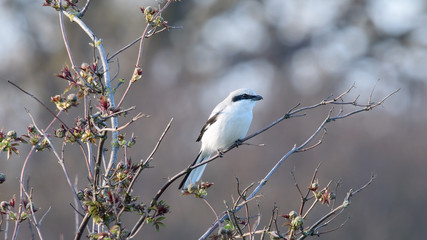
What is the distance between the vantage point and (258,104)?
57.4ft

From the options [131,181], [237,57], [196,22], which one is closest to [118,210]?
[131,181]

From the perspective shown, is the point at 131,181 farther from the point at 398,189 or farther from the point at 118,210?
the point at 398,189

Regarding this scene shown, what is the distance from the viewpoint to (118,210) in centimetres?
301

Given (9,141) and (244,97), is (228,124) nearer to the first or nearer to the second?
(244,97)

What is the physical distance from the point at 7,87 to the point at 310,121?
878 cm

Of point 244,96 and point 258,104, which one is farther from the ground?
point 258,104

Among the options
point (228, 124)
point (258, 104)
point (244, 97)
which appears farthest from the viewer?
point (258, 104)

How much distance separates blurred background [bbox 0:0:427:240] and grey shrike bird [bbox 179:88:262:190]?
5918mm

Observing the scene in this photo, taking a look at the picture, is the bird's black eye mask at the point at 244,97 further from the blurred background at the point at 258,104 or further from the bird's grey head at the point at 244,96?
the blurred background at the point at 258,104

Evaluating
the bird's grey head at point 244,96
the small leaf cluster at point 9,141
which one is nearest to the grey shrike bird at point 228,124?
the bird's grey head at point 244,96

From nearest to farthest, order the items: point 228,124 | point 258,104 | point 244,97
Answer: point 228,124, point 244,97, point 258,104

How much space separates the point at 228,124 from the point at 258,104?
39.3 feet

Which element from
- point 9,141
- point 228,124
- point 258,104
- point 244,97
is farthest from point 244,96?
point 258,104

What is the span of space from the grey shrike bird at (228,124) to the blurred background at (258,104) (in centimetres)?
592
